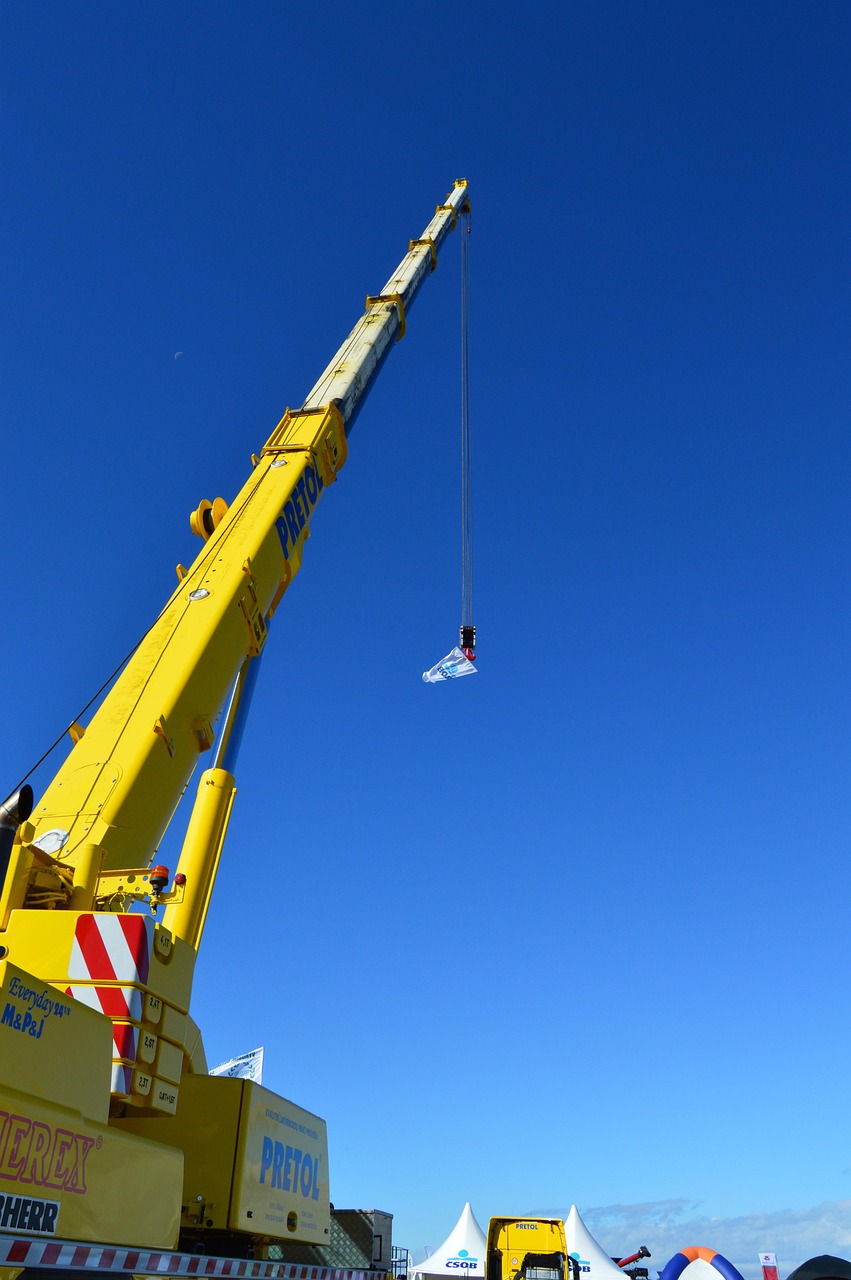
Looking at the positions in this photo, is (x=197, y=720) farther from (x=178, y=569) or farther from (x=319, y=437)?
(x=319, y=437)

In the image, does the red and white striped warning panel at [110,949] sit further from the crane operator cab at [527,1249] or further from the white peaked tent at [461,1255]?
the white peaked tent at [461,1255]

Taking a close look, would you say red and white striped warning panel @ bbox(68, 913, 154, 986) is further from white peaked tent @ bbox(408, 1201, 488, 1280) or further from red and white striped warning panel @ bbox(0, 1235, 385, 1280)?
white peaked tent @ bbox(408, 1201, 488, 1280)

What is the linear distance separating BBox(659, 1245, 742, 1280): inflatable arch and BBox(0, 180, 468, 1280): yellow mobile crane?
109 inches

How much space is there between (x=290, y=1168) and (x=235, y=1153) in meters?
1.20

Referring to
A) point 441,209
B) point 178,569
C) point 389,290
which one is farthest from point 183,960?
point 441,209

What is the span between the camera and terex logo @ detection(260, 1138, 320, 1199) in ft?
25.0

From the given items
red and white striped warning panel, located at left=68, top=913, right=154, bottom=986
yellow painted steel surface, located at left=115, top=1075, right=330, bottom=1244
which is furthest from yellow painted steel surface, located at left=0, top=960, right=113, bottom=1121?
yellow painted steel surface, located at left=115, top=1075, right=330, bottom=1244

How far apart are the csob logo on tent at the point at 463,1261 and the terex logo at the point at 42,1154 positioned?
29.5 metres

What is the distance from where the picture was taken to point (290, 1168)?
318 inches

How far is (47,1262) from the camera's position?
4.48 metres

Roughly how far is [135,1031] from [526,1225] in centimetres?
1591

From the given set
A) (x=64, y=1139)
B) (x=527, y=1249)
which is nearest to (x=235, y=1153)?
(x=64, y=1139)

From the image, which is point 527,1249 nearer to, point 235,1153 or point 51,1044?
point 235,1153

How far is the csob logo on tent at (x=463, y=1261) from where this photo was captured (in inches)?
1167
